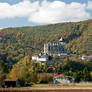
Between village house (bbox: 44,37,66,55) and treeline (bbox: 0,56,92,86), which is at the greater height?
village house (bbox: 44,37,66,55)

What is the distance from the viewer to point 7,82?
81.6 meters

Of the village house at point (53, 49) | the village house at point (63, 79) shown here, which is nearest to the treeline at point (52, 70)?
the village house at point (63, 79)

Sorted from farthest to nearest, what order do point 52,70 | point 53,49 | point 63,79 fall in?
point 53,49, point 52,70, point 63,79

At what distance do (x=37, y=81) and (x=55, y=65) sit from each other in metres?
46.3

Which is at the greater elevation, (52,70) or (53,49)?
(53,49)

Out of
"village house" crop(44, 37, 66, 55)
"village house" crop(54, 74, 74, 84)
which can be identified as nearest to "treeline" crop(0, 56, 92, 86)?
"village house" crop(54, 74, 74, 84)

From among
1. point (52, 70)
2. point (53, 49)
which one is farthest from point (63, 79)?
point (53, 49)

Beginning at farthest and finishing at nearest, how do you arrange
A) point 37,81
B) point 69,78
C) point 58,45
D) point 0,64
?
point 58,45
point 69,78
point 37,81
point 0,64

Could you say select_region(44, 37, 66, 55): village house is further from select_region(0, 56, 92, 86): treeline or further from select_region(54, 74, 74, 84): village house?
select_region(54, 74, 74, 84): village house

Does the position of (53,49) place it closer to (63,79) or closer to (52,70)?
(52,70)

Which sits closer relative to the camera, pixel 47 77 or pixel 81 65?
pixel 47 77

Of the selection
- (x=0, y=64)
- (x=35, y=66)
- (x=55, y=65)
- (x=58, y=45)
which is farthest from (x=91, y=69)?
(x=0, y=64)

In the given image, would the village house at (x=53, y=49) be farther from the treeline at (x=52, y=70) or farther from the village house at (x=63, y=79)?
the village house at (x=63, y=79)

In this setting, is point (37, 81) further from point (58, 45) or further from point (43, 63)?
point (58, 45)
